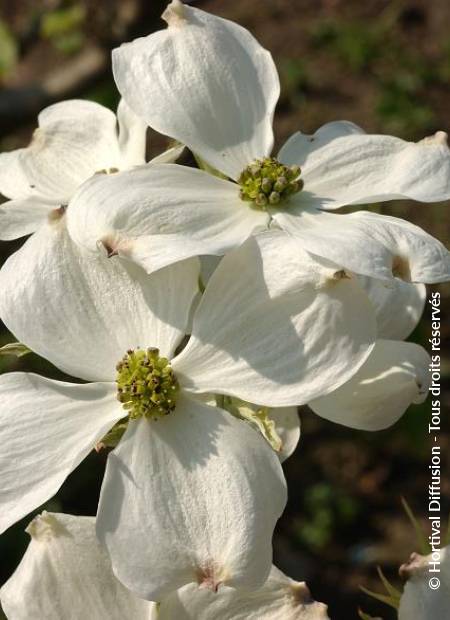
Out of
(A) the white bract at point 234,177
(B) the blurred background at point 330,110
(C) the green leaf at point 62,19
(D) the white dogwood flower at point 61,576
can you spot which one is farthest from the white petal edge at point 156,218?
(C) the green leaf at point 62,19

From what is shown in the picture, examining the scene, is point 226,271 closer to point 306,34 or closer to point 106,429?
point 106,429

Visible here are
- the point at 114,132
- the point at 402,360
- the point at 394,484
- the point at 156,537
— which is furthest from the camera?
the point at 394,484

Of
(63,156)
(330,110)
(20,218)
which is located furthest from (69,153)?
(330,110)

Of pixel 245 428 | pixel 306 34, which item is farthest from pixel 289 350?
pixel 306 34

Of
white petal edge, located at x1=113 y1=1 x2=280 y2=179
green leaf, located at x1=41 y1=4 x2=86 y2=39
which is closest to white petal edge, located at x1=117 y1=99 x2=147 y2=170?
white petal edge, located at x1=113 y1=1 x2=280 y2=179

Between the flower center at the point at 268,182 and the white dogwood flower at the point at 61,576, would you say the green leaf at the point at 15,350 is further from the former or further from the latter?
the flower center at the point at 268,182

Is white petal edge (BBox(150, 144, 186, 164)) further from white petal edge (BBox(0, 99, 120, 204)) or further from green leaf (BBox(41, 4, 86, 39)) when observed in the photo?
green leaf (BBox(41, 4, 86, 39))

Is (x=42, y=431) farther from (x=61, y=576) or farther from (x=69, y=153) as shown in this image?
(x=69, y=153)
